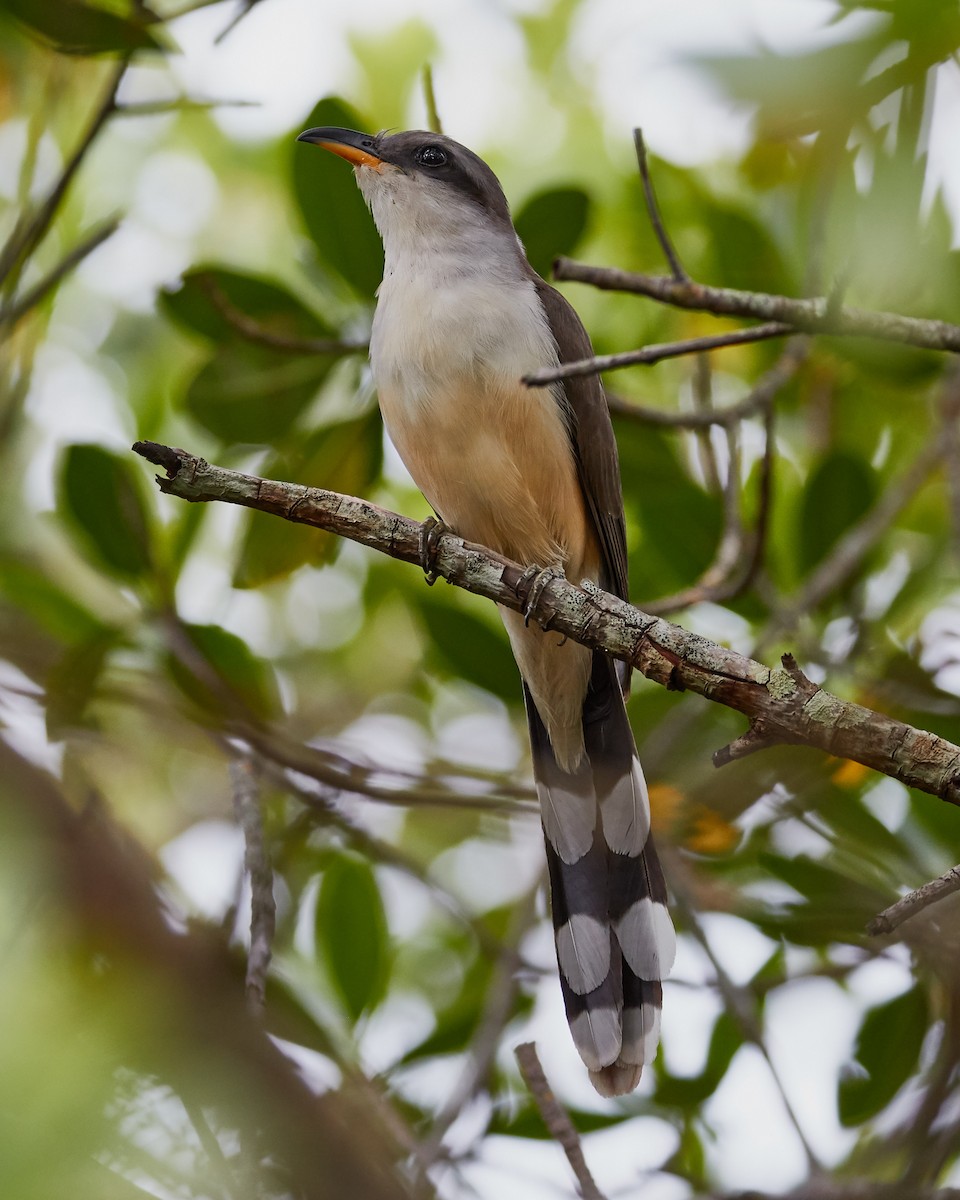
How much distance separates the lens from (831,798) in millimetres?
3867

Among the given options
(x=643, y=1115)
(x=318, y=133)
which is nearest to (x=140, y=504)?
(x=318, y=133)

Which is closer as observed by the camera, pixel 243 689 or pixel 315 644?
pixel 243 689

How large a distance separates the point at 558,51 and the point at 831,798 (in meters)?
4.75

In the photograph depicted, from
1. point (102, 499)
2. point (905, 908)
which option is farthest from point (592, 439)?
point (905, 908)

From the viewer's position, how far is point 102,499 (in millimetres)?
4242

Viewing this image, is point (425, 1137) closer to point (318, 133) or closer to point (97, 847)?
point (97, 847)

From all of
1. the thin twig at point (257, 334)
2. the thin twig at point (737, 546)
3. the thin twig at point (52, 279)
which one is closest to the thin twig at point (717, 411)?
the thin twig at point (737, 546)

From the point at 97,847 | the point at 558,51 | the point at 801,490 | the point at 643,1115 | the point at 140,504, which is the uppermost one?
the point at 558,51

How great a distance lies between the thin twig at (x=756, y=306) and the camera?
3.32 meters

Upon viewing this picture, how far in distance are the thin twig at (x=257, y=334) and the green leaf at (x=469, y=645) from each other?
3.07 feet

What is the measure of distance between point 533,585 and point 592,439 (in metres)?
1.28

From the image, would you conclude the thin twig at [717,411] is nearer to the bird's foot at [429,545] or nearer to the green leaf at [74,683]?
the bird's foot at [429,545]

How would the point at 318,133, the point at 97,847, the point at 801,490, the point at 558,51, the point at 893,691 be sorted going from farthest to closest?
the point at 558,51 → the point at 801,490 → the point at 318,133 → the point at 893,691 → the point at 97,847

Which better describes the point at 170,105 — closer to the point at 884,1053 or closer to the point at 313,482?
the point at 313,482
